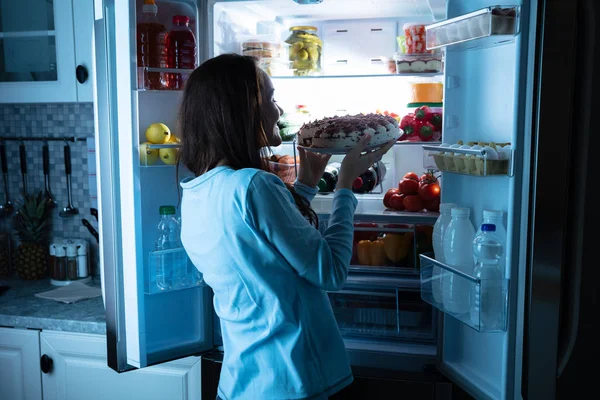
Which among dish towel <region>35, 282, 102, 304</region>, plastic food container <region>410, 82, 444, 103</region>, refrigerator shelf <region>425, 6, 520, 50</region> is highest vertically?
refrigerator shelf <region>425, 6, 520, 50</region>

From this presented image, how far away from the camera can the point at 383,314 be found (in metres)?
2.21

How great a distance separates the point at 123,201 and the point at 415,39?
111 cm

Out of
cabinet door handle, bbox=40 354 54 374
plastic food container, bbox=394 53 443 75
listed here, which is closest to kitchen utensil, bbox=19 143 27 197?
cabinet door handle, bbox=40 354 54 374

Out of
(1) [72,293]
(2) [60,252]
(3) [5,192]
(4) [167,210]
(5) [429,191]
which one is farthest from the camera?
(3) [5,192]

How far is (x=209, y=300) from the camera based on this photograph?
219 centimetres

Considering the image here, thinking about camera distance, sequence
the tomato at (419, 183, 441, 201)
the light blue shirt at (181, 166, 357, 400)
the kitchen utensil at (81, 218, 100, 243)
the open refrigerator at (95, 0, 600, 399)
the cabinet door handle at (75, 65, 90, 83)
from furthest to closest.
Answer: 1. the kitchen utensil at (81, 218, 100, 243)
2. the cabinet door handle at (75, 65, 90, 83)
3. the tomato at (419, 183, 441, 201)
4. the light blue shirt at (181, 166, 357, 400)
5. the open refrigerator at (95, 0, 600, 399)

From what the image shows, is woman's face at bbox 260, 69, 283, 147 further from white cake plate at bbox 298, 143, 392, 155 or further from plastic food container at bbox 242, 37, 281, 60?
plastic food container at bbox 242, 37, 281, 60

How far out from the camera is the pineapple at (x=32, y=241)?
276 cm

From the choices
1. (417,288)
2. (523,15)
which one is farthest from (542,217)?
(417,288)

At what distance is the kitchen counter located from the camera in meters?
2.22

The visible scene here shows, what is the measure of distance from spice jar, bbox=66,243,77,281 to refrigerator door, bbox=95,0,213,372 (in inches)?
31.9

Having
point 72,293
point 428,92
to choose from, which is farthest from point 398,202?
point 72,293

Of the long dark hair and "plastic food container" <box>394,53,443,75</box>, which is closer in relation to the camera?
the long dark hair

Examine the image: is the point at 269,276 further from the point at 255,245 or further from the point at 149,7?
the point at 149,7
